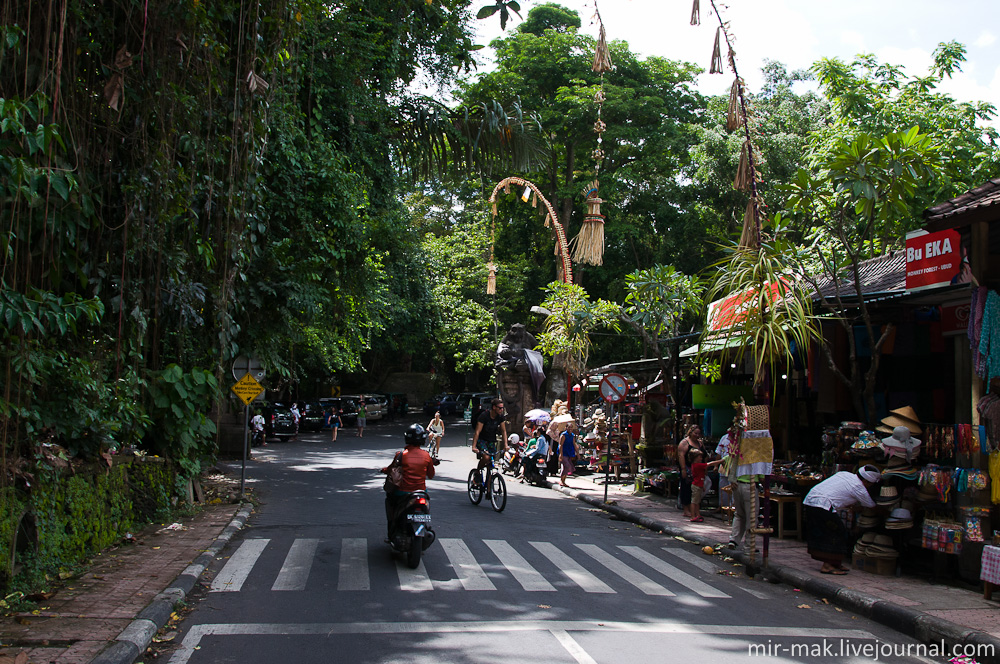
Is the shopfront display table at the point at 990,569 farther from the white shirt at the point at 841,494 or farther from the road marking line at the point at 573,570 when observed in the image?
the road marking line at the point at 573,570

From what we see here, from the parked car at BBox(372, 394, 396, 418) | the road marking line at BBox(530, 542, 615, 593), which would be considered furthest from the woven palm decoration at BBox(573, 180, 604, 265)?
the parked car at BBox(372, 394, 396, 418)

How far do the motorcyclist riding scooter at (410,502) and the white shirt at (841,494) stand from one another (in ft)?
15.0

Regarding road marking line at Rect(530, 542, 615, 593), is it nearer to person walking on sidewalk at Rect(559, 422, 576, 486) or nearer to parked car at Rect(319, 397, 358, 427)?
person walking on sidewalk at Rect(559, 422, 576, 486)

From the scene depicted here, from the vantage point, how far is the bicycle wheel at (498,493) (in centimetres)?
1357

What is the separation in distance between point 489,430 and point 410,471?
5.35 meters

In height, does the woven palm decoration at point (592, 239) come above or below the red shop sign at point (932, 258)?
above

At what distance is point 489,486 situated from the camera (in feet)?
46.0

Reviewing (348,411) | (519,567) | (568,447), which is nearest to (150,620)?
(519,567)

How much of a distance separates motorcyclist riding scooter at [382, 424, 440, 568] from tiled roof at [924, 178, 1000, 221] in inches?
250

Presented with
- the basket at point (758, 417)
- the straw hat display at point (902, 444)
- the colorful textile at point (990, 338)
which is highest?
the colorful textile at point (990, 338)

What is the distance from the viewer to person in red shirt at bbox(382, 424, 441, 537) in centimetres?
930

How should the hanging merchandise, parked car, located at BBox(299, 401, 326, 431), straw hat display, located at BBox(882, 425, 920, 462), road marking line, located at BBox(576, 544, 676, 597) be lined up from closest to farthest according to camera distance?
1. the hanging merchandise
2. road marking line, located at BBox(576, 544, 676, 597)
3. straw hat display, located at BBox(882, 425, 920, 462)
4. parked car, located at BBox(299, 401, 326, 431)

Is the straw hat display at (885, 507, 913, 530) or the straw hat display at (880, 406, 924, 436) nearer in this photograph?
the straw hat display at (885, 507, 913, 530)

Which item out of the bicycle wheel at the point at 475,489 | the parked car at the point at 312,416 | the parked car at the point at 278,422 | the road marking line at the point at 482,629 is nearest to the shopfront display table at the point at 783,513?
the road marking line at the point at 482,629
